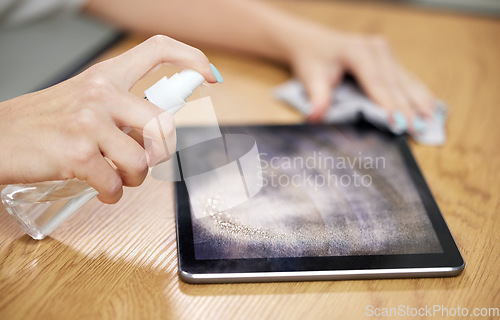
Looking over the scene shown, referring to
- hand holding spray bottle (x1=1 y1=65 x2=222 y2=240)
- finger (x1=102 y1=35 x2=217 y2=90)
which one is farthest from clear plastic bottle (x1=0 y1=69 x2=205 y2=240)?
finger (x1=102 y1=35 x2=217 y2=90)

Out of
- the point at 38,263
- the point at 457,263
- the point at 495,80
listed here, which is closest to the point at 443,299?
the point at 457,263

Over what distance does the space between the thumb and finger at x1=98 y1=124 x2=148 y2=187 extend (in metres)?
0.28

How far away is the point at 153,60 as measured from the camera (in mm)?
363

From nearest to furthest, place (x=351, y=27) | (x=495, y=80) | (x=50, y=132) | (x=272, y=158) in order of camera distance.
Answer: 1. (x=50, y=132)
2. (x=272, y=158)
3. (x=495, y=80)
4. (x=351, y=27)

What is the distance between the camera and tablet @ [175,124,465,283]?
1.24ft

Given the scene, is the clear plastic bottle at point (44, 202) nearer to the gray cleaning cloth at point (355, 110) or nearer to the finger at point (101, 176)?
the finger at point (101, 176)

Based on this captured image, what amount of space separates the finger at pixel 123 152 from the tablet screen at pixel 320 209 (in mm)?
44

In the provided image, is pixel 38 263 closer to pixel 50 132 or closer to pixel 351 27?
pixel 50 132

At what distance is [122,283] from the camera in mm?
373

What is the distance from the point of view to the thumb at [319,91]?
591 millimetres

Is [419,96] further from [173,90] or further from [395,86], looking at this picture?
[173,90]

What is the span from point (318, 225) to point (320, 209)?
22 mm

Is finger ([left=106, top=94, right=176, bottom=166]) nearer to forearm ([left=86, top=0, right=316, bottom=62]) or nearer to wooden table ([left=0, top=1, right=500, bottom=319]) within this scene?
wooden table ([left=0, top=1, right=500, bottom=319])

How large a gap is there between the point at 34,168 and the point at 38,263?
0.28ft
